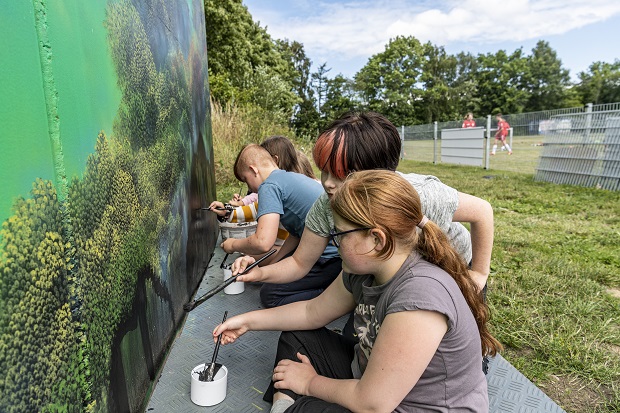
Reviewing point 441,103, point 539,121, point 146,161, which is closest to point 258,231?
point 146,161

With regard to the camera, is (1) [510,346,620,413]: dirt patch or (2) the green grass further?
(2) the green grass

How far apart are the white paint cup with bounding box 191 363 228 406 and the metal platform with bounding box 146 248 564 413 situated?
1.0 inches

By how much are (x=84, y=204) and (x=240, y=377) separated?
45.3 inches

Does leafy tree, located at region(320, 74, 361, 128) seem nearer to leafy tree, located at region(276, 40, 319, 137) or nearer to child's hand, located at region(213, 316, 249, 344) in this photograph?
leafy tree, located at region(276, 40, 319, 137)

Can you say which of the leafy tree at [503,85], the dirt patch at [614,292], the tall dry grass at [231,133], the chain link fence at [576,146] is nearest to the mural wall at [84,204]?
the dirt patch at [614,292]

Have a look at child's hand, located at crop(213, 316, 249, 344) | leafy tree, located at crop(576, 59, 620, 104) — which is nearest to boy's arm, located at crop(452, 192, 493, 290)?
child's hand, located at crop(213, 316, 249, 344)

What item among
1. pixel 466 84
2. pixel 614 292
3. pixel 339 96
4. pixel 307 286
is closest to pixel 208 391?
pixel 307 286

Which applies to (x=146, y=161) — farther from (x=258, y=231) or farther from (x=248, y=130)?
(x=248, y=130)

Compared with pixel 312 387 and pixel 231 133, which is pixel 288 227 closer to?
pixel 312 387

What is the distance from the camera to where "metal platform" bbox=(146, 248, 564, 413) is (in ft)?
5.90

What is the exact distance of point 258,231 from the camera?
8.35ft

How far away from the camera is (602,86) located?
163 feet

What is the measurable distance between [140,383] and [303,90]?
149ft

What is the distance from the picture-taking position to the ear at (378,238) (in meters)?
1.26
